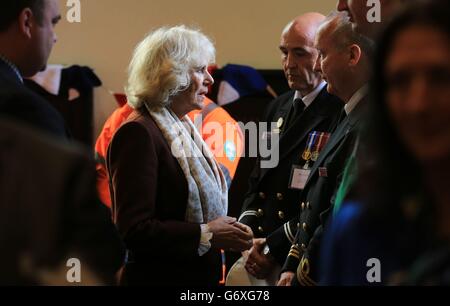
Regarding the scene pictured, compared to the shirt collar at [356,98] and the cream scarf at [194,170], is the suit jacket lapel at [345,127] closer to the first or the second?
the shirt collar at [356,98]

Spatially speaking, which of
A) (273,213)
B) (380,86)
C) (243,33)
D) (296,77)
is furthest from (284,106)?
(380,86)

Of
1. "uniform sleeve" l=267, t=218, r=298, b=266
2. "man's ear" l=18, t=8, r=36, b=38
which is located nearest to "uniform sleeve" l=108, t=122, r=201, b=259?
"uniform sleeve" l=267, t=218, r=298, b=266

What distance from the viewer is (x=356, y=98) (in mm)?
2371

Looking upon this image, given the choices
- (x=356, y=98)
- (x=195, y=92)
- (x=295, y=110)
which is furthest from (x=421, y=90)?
(x=295, y=110)

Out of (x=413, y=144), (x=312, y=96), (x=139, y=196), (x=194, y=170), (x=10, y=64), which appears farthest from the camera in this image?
(x=312, y=96)

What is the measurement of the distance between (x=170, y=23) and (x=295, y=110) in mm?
1474

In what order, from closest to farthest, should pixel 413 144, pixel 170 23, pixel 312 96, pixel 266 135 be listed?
pixel 413 144
pixel 312 96
pixel 266 135
pixel 170 23

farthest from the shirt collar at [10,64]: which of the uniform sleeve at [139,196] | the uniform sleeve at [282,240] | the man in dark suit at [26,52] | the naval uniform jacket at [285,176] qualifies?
the naval uniform jacket at [285,176]

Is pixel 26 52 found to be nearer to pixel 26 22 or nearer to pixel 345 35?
pixel 26 22

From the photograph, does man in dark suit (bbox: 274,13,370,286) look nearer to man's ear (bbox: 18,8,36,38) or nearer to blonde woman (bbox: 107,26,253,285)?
blonde woman (bbox: 107,26,253,285)

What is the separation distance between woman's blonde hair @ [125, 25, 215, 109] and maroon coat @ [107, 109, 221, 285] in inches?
2.9

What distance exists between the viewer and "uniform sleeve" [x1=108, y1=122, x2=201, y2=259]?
242 centimetres

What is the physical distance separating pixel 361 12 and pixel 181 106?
0.70 meters

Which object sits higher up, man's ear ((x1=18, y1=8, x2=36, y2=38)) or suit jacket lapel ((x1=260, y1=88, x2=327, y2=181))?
man's ear ((x1=18, y1=8, x2=36, y2=38))
